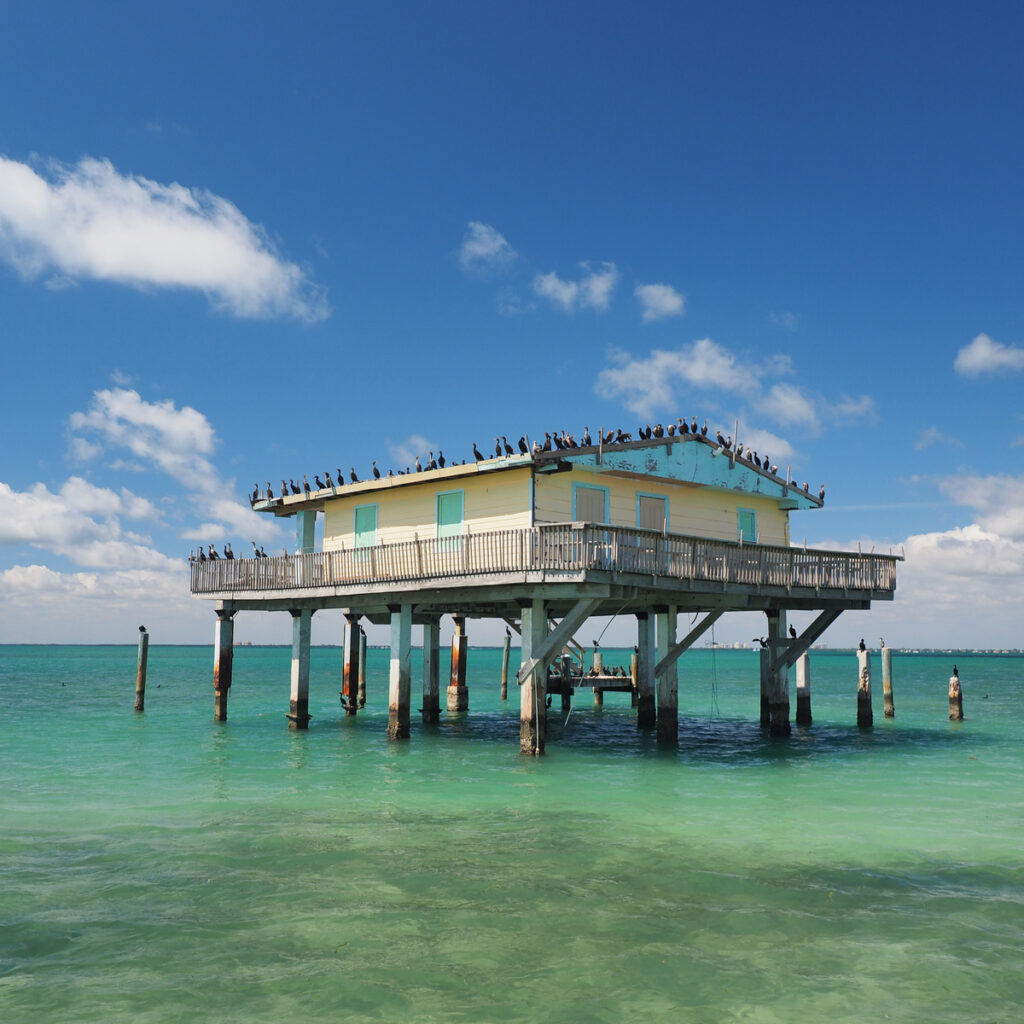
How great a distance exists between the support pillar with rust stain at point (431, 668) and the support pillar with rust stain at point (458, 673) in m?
4.96

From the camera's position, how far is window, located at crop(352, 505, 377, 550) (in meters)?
30.4

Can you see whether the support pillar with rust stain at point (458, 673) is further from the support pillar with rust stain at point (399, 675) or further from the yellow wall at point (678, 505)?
the yellow wall at point (678, 505)

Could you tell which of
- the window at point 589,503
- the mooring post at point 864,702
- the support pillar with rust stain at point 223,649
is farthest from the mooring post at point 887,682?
the support pillar with rust stain at point 223,649

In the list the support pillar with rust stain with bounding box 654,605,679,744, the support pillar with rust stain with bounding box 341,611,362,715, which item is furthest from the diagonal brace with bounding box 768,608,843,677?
the support pillar with rust stain with bounding box 341,611,362,715

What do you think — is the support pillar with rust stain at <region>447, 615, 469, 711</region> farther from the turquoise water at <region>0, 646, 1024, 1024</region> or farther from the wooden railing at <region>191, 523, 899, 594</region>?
the turquoise water at <region>0, 646, 1024, 1024</region>

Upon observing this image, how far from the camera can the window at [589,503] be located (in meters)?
26.2

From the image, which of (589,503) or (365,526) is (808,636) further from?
(365,526)

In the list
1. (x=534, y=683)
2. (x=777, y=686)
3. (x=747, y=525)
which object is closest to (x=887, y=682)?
(x=777, y=686)

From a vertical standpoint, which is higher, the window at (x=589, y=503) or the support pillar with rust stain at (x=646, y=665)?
the window at (x=589, y=503)

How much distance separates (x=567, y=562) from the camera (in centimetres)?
2295

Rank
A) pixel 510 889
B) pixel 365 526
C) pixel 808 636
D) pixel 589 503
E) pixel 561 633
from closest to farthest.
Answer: pixel 510 889 < pixel 561 633 < pixel 589 503 < pixel 365 526 < pixel 808 636

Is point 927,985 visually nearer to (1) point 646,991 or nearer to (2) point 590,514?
(1) point 646,991

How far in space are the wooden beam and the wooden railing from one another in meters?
3.14

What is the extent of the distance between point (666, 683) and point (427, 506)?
29.3ft
